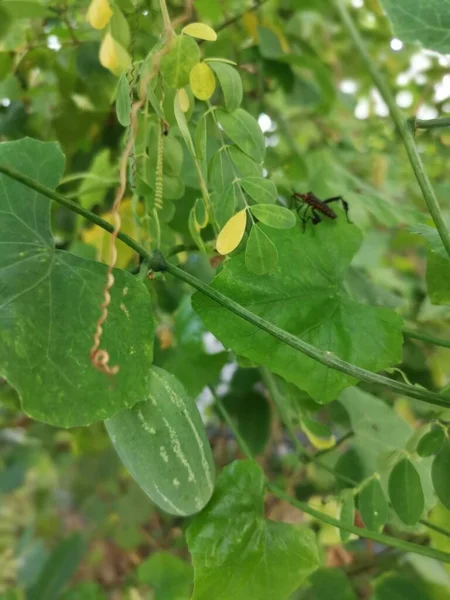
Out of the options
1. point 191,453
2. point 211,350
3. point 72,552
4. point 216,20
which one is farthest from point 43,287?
point 72,552

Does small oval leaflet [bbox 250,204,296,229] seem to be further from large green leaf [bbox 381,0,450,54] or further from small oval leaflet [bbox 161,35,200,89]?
large green leaf [bbox 381,0,450,54]

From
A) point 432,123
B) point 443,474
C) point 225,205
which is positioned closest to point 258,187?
point 225,205

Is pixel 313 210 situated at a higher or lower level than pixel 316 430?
higher

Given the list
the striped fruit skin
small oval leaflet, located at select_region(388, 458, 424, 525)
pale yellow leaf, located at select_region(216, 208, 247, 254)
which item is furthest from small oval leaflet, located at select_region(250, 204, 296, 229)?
small oval leaflet, located at select_region(388, 458, 424, 525)

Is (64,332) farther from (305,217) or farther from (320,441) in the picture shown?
(320,441)

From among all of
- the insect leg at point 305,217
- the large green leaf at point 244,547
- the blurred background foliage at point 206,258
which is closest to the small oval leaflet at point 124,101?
the blurred background foliage at point 206,258

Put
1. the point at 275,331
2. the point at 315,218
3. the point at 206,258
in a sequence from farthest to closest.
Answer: the point at 206,258, the point at 315,218, the point at 275,331
